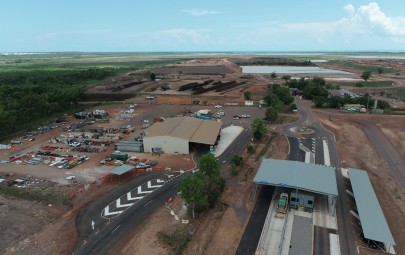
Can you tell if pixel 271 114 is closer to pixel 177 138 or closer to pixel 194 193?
pixel 177 138

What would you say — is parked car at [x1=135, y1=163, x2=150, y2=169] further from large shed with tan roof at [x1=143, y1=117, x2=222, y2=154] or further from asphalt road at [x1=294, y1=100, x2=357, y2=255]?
asphalt road at [x1=294, y1=100, x2=357, y2=255]

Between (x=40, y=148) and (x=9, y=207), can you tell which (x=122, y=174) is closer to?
(x=9, y=207)

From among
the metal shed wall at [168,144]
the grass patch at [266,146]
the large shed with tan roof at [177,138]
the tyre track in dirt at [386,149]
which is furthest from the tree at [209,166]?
the tyre track in dirt at [386,149]

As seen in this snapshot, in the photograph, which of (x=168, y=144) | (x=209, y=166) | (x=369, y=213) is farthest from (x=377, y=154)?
(x=168, y=144)

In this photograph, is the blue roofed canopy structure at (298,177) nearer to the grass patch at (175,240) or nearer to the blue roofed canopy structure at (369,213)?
the blue roofed canopy structure at (369,213)

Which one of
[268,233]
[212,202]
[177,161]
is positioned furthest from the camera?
[177,161]

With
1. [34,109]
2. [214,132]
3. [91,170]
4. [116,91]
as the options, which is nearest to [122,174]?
[91,170]
